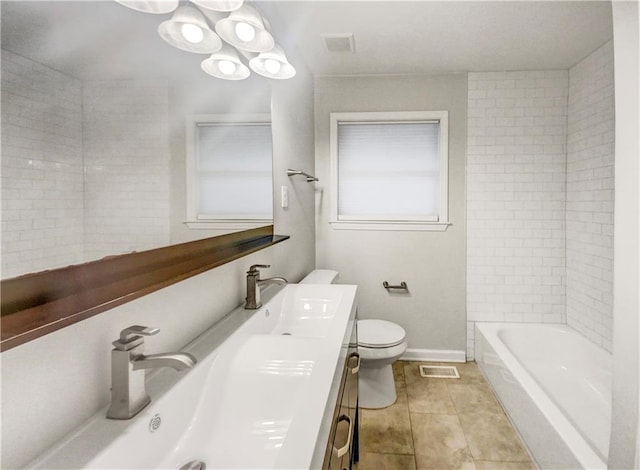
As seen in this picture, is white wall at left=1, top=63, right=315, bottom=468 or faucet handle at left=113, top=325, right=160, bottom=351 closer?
white wall at left=1, top=63, right=315, bottom=468

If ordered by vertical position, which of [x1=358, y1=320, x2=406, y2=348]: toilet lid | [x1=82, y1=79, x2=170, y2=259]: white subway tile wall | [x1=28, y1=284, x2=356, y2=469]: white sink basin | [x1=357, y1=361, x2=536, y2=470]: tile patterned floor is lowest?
[x1=357, y1=361, x2=536, y2=470]: tile patterned floor

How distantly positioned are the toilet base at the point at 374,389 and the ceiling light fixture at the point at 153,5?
223 centimetres

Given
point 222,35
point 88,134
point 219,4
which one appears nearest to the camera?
point 88,134

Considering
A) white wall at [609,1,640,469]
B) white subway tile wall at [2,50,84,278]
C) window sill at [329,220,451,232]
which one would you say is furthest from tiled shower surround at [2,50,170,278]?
window sill at [329,220,451,232]

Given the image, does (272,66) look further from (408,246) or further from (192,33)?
(408,246)

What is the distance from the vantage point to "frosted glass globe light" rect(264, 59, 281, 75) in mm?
1838

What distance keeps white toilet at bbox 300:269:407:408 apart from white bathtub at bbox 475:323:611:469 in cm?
72

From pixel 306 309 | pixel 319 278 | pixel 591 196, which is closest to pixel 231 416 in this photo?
pixel 306 309

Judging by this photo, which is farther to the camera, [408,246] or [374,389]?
[408,246]

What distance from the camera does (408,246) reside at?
325cm

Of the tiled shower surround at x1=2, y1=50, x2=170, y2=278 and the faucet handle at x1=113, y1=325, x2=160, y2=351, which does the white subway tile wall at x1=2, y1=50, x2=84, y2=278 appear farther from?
the faucet handle at x1=113, y1=325, x2=160, y2=351

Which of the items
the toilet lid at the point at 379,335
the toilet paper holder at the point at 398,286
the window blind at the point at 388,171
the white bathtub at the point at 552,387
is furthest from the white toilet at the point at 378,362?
the window blind at the point at 388,171

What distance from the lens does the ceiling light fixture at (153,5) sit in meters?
0.92

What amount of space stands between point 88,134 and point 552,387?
3.08 metres
